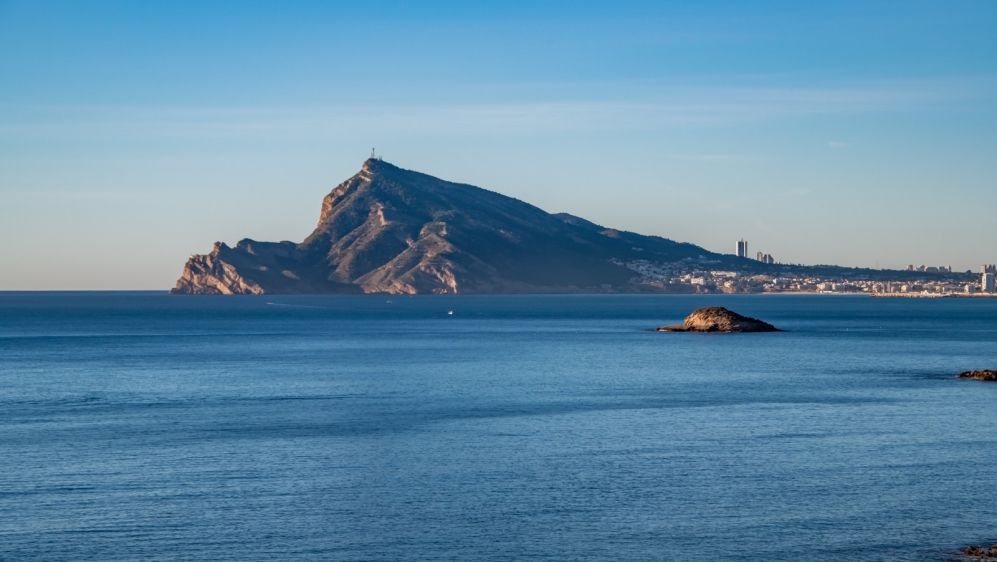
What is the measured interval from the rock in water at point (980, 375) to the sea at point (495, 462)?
211cm

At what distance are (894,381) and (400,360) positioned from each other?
45.4m

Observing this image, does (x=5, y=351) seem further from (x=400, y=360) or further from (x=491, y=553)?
(x=491, y=553)

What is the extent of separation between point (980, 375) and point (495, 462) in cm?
5092

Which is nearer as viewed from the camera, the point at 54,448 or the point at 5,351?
the point at 54,448

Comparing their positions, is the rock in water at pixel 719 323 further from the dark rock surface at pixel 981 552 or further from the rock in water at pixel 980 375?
the dark rock surface at pixel 981 552

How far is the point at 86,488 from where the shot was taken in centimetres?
3441

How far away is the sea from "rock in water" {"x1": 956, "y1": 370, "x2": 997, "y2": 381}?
2113mm

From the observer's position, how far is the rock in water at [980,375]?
2847 inches

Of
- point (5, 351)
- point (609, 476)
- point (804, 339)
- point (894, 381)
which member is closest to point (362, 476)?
point (609, 476)

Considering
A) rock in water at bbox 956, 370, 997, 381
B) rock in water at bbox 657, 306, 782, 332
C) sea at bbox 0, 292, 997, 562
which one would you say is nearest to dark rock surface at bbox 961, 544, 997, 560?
sea at bbox 0, 292, 997, 562

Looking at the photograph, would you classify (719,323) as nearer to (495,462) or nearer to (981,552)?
(495,462)

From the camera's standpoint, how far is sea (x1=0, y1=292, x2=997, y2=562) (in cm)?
2814

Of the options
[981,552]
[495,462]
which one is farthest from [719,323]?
[981,552]

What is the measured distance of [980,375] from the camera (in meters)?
73.8
